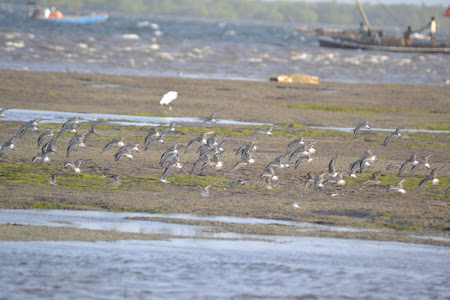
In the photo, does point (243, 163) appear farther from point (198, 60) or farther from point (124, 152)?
point (198, 60)

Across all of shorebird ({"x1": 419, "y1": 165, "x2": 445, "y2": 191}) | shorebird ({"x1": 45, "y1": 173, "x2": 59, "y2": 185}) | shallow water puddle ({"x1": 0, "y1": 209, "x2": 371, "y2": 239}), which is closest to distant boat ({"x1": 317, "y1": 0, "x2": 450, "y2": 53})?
shorebird ({"x1": 419, "y1": 165, "x2": 445, "y2": 191})

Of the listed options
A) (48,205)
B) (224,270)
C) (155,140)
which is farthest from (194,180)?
(224,270)

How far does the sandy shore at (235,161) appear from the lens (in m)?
14.9

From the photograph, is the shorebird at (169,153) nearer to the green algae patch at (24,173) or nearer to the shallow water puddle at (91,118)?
the green algae patch at (24,173)

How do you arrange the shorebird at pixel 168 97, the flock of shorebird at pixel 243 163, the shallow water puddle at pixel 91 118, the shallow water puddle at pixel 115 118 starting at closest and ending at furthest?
the flock of shorebird at pixel 243 163
the shallow water puddle at pixel 91 118
the shallow water puddle at pixel 115 118
the shorebird at pixel 168 97

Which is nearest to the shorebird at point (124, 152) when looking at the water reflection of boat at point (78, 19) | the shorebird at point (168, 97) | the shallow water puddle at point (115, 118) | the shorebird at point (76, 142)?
the shorebird at point (76, 142)

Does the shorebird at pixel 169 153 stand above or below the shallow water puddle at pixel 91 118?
above

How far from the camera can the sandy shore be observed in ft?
49.0

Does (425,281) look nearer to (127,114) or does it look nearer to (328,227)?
(328,227)

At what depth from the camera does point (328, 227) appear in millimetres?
14273

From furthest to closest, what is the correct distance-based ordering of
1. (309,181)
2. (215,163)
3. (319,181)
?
1. (215,163)
2. (309,181)
3. (319,181)

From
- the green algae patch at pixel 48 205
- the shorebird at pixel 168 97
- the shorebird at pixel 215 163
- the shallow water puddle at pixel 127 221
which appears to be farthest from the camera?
the shorebird at pixel 168 97

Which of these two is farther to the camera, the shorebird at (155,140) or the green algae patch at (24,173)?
the shorebird at (155,140)

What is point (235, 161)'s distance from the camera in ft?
66.6
